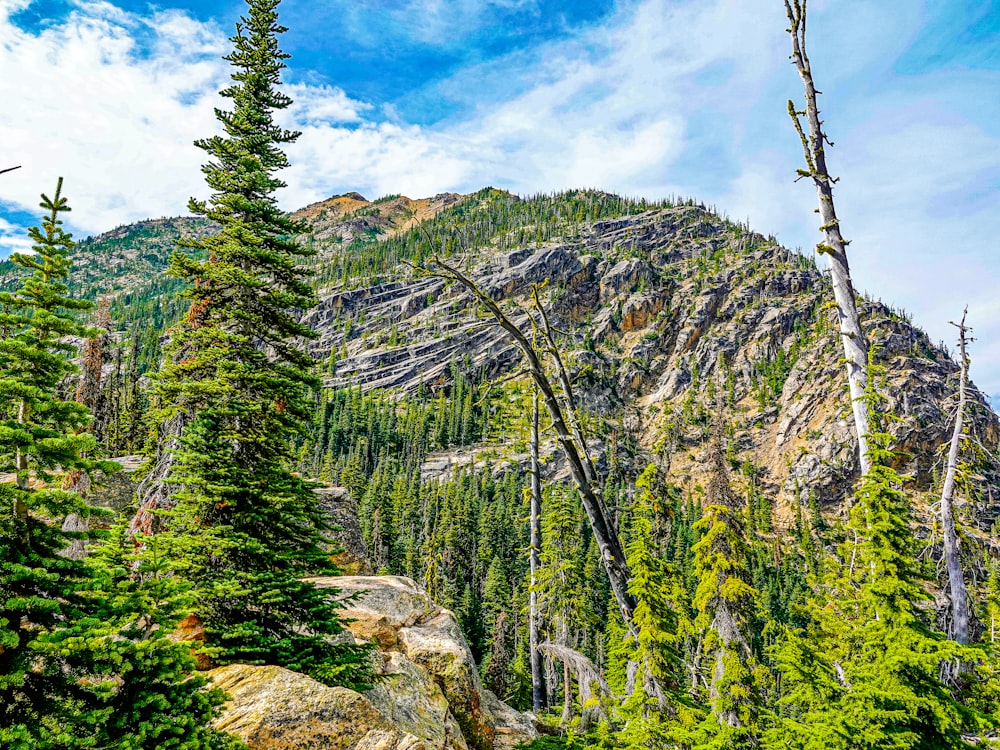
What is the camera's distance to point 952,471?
9.42 meters

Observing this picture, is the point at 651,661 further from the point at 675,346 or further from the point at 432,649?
the point at 675,346

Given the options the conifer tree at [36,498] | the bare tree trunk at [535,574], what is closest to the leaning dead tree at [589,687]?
the conifer tree at [36,498]

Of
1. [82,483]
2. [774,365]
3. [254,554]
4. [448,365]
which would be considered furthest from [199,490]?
[774,365]

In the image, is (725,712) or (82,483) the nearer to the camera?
(725,712)

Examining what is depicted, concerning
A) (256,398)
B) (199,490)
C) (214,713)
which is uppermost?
(256,398)

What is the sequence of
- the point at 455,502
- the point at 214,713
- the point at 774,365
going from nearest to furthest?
the point at 214,713 → the point at 455,502 → the point at 774,365

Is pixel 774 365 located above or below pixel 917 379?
above

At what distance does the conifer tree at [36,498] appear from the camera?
374 cm

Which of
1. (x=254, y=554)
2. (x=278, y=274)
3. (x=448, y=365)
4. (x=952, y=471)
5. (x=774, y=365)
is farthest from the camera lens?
(x=774, y=365)

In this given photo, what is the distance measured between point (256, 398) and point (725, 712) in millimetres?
11173

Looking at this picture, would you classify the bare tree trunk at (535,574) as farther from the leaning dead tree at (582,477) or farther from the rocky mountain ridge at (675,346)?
the rocky mountain ridge at (675,346)

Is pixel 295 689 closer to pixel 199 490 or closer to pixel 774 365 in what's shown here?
pixel 199 490

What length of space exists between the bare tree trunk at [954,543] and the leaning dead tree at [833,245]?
166 inches

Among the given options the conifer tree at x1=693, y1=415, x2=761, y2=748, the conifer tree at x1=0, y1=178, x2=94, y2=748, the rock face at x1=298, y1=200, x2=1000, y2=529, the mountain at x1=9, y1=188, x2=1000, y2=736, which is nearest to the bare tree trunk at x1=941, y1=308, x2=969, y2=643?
the conifer tree at x1=693, y1=415, x2=761, y2=748
